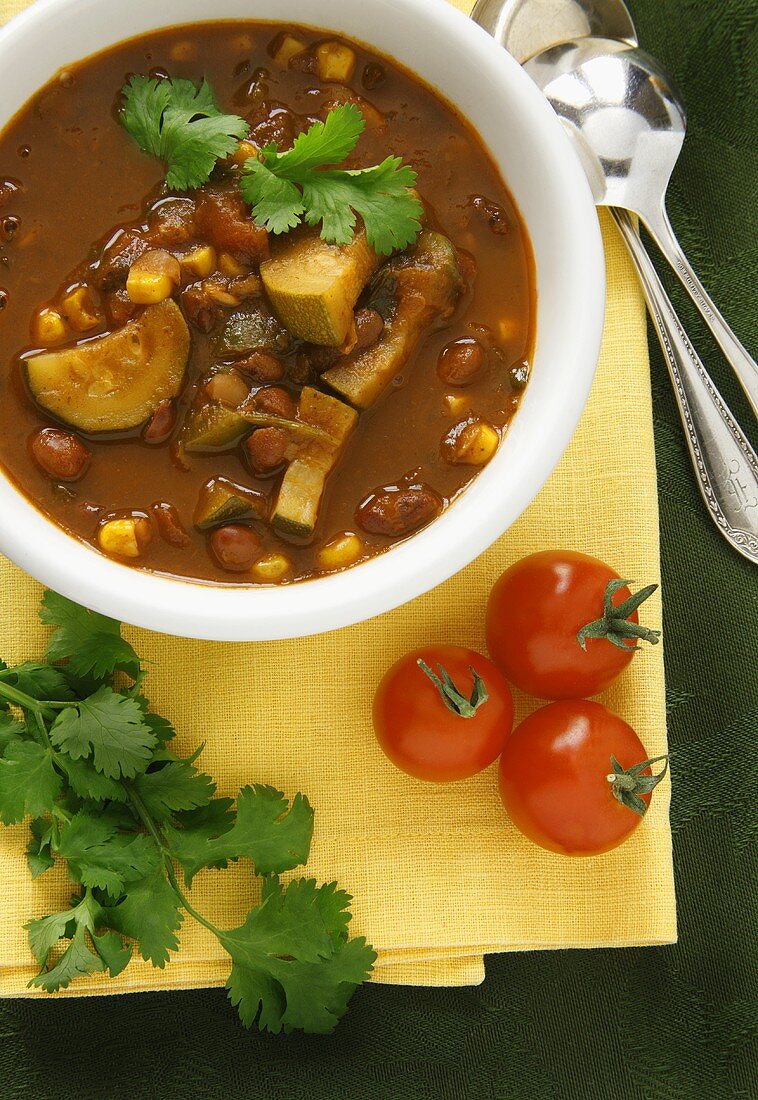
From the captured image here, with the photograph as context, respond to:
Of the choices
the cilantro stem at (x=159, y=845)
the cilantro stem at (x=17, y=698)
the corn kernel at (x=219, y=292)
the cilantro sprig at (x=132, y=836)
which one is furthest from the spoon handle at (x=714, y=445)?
the cilantro stem at (x=17, y=698)

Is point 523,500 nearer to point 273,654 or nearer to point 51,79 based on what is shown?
point 273,654

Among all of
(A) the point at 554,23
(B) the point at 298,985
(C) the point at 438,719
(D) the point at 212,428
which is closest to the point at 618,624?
(C) the point at 438,719

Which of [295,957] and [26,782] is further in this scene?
[295,957]

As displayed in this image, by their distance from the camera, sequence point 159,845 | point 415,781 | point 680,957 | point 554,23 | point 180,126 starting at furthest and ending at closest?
point 680,957
point 554,23
point 415,781
point 159,845
point 180,126

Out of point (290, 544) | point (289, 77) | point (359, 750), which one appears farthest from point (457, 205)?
point (359, 750)

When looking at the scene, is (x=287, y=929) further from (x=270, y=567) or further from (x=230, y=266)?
(x=230, y=266)

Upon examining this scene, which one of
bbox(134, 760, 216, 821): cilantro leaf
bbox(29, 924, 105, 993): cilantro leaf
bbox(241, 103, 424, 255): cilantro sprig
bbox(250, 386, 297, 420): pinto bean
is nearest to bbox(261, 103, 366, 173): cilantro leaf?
bbox(241, 103, 424, 255): cilantro sprig

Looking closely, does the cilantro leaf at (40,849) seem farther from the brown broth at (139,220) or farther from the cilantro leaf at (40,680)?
the brown broth at (139,220)
